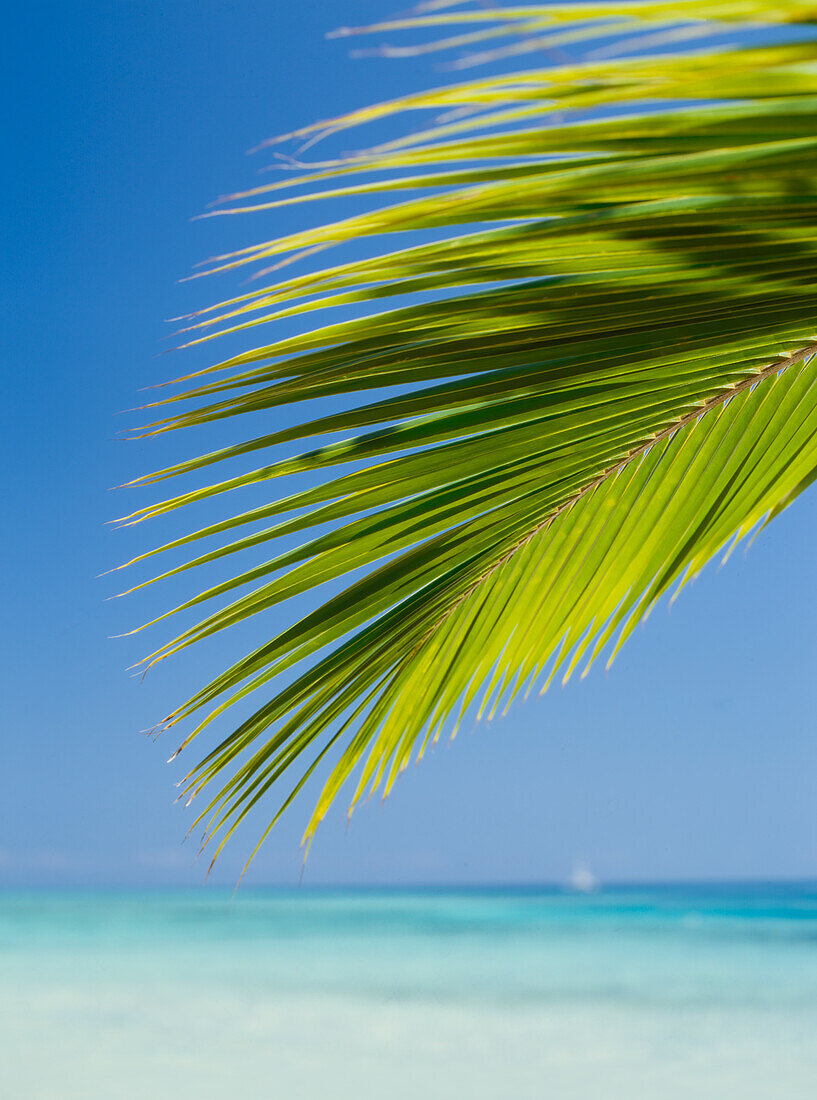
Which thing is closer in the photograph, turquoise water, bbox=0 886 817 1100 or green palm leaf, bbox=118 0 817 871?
green palm leaf, bbox=118 0 817 871

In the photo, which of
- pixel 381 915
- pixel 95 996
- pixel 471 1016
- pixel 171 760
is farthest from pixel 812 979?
pixel 171 760

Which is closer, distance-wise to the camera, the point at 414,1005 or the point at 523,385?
the point at 523,385

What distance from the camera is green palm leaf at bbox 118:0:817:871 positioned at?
325mm

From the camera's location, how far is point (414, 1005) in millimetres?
13047

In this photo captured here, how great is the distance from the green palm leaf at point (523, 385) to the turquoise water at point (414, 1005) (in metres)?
9.65

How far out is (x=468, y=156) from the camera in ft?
1.13

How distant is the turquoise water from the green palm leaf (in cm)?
965

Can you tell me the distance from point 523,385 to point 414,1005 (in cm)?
1405

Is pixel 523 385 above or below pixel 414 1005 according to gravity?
above

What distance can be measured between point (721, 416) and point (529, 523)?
0.54ft

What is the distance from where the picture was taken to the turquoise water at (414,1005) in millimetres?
9477

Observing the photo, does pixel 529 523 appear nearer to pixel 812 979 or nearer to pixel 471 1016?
pixel 471 1016

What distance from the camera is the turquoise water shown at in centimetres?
948

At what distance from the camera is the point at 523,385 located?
1.69 ft
